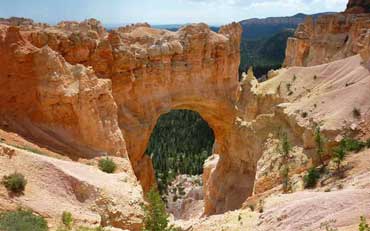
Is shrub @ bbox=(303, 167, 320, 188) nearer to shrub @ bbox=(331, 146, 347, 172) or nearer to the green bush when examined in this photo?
shrub @ bbox=(331, 146, 347, 172)

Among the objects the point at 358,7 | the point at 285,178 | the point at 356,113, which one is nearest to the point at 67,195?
the point at 285,178

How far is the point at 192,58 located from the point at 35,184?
65.4 feet

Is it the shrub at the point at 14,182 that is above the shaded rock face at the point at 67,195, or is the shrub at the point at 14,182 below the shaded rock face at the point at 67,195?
above

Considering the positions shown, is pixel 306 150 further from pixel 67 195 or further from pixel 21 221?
pixel 21 221

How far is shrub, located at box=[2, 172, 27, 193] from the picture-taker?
1214cm

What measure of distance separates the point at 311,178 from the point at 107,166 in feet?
29.4

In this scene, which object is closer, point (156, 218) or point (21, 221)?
point (21, 221)

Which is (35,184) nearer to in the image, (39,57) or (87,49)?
(39,57)

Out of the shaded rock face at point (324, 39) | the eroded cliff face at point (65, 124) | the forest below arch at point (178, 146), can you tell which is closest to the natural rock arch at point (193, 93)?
the eroded cliff face at point (65, 124)

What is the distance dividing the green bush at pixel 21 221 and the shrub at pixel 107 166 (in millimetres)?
6572

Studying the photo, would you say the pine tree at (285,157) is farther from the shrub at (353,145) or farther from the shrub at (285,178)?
the shrub at (353,145)

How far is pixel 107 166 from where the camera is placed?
18.1 meters

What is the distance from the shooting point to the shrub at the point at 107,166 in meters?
18.0

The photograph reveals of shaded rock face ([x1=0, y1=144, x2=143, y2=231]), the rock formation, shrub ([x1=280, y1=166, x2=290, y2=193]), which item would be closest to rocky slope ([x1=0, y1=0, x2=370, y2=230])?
shaded rock face ([x1=0, y1=144, x2=143, y2=231])
